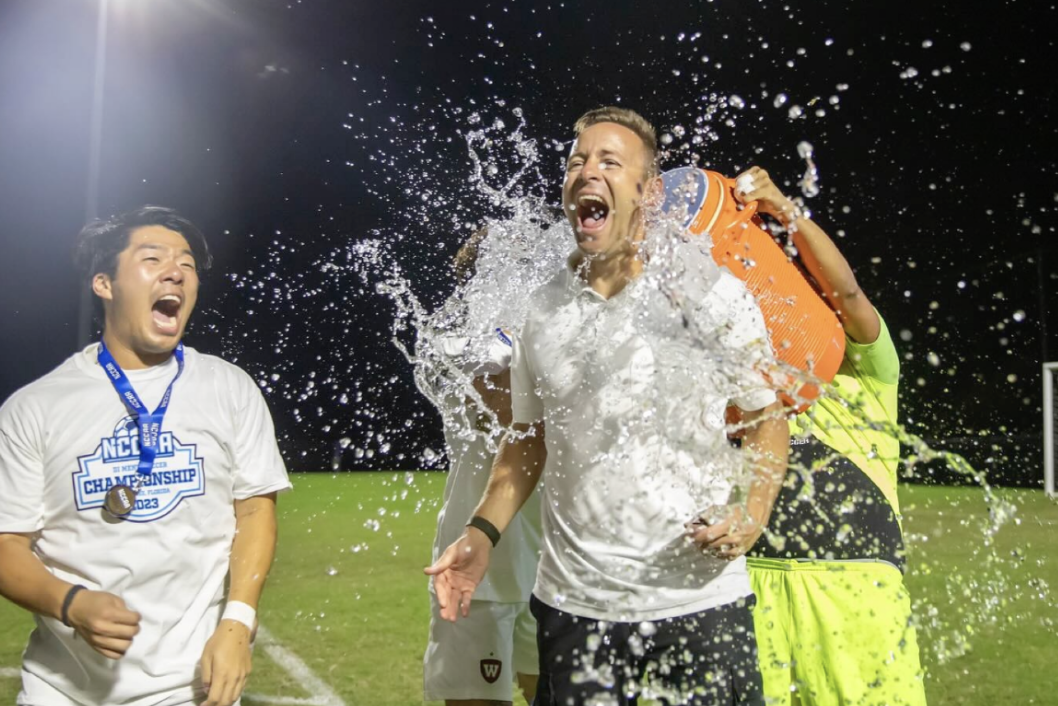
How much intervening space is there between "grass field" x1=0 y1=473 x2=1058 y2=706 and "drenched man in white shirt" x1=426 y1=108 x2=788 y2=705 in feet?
8.18

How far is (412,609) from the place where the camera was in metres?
6.33

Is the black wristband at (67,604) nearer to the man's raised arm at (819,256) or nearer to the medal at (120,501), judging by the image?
the medal at (120,501)

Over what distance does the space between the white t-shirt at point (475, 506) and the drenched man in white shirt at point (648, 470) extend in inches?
35.8

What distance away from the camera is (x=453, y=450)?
338cm

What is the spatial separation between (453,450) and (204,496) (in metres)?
1.10

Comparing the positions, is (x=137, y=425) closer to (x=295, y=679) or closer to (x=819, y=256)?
(x=819, y=256)

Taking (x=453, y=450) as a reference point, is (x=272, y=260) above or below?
above

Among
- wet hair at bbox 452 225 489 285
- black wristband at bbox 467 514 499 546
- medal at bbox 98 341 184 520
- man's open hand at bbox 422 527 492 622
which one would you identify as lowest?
man's open hand at bbox 422 527 492 622

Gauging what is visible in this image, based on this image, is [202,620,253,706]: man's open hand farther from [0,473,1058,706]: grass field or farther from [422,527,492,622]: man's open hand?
[0,473,1058,706]: grass field

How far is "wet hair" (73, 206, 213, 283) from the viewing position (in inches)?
102

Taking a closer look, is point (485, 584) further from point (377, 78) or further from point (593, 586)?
point (377, 78)

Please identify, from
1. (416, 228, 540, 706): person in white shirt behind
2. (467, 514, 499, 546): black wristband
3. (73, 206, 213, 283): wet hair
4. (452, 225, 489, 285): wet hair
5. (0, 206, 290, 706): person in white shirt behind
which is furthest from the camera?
(452, 225, 489, 285): wet hair

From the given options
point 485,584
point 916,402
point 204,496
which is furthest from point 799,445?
point 916,402

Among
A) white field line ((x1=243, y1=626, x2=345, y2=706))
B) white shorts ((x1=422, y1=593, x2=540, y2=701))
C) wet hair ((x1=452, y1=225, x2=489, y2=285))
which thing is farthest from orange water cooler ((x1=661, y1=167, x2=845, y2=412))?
white field line ((x1=243, y1=626, x2=345, y2=706))
